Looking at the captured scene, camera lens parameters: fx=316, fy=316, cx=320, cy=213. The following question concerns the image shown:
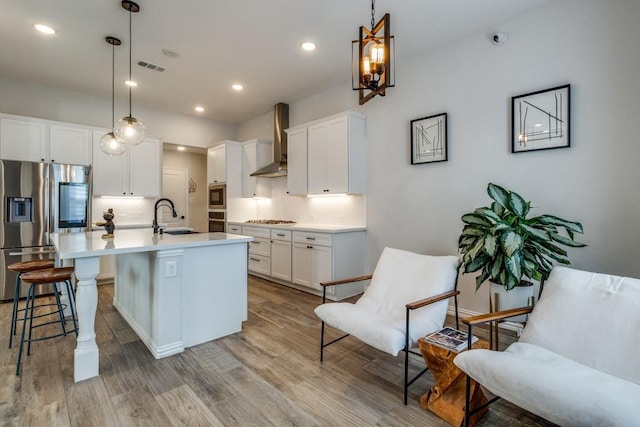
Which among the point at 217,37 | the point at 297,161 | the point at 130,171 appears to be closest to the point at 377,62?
the point at 217,37

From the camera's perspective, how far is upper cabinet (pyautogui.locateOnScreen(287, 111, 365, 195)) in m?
4.31

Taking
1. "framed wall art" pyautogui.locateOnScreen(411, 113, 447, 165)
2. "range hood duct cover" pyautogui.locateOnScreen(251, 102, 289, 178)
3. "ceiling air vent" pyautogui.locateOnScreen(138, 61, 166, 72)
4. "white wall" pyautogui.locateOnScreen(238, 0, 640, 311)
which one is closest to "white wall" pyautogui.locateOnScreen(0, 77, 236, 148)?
"ceiling air vent" pyautogui.locateOnScreen(138, 61, 166, 72)

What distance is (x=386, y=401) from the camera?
2.04m

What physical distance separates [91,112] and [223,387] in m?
5.18

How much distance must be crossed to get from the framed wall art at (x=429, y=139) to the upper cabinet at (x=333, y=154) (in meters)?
0.80

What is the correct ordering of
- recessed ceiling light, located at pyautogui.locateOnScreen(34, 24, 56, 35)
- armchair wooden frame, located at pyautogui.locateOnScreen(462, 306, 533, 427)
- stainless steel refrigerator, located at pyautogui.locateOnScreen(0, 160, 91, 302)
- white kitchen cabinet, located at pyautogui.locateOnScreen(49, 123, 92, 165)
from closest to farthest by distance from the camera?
armchair wooden frame, located at pyautogui.locateOnScreen(462, 306, 533, 427)
recessed ceiling light, located at pyautogui.locateOnScreen(34, 24, 56, 35)
stainless steel refrigerator, located at pyautogui.locateOnScreen(0, 160, 91, 302)
white kitchen cabinet, located at pyautogui.locateOnScreen(49, 123, 92, 165)

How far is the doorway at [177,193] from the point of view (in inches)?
285

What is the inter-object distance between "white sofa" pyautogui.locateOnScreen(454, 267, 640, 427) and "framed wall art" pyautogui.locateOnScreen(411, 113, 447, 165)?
1.97 metres

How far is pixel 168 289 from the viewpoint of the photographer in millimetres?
2564

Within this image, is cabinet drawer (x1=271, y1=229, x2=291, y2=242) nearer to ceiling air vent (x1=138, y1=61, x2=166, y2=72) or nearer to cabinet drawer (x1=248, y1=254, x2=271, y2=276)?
cabinet drawer (x1=248, y1=254, x2=271, y2=276)

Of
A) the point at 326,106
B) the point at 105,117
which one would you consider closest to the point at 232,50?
the point at 326,106

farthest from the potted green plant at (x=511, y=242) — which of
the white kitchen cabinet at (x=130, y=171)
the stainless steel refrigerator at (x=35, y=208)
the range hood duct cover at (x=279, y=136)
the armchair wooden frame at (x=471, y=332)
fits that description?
the white kitchen cabinet at (x=130, y=171)

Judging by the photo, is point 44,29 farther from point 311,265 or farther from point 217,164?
point 311,265

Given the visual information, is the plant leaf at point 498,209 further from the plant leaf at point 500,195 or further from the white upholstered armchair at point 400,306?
the white upholstered armchair at point 400,306
